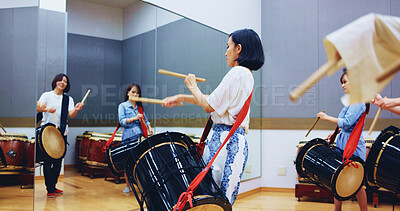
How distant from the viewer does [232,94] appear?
154 cm

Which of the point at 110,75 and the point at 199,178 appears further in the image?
the point at 110,75

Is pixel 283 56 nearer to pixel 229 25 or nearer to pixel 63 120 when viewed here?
pixel 229 25

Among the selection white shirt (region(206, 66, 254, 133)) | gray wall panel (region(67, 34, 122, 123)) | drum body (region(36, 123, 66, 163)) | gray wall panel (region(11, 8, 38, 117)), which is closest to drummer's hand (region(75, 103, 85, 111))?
gray wall panel (region(67, 34, 122, 123))

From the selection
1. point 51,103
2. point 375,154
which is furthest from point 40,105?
point 375,154

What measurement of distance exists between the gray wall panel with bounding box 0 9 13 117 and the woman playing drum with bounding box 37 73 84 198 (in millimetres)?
210

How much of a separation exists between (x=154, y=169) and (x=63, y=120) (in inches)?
53.7

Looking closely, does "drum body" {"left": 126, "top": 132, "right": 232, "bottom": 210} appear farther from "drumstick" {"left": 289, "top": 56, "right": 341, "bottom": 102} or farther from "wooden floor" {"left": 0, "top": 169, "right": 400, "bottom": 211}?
"wooden floor" {"left": 0, "top": 169, "right": 400, "bottom": 211}

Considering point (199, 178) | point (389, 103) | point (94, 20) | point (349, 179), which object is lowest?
point (349, 179)

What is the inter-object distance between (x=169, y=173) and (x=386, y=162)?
1.99m

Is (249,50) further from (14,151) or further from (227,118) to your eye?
(14,151)

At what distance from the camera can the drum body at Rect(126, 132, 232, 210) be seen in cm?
143

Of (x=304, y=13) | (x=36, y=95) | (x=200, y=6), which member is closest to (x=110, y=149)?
(x=36, y=95)

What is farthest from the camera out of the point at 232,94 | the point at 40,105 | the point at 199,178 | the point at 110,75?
the point at 110,75

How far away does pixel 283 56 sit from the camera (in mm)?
4906
